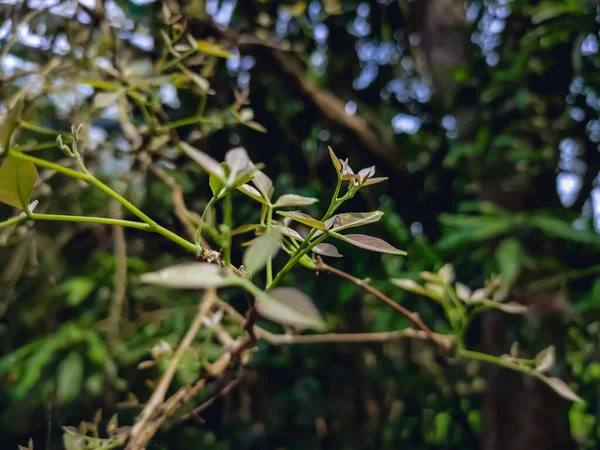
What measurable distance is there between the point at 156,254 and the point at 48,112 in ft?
0.93

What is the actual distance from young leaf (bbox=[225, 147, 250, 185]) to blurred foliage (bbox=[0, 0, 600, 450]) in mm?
426

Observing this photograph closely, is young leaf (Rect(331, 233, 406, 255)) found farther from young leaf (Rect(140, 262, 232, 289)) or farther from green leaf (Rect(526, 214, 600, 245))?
green leaf (Rect(526, 214, 600, 245))

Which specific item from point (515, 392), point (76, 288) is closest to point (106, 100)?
point (76, 288)

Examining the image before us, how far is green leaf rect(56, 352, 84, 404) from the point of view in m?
0.73

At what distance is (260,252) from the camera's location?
0.54 ft

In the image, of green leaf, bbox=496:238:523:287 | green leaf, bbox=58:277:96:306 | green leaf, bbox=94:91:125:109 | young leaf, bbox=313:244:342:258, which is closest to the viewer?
young leaf, bbox=313:244:342:258

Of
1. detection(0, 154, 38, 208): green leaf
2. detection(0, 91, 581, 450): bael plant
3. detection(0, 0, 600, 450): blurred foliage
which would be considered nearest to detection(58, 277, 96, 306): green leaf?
detection(0, 0, 600, 450): blurred foliage

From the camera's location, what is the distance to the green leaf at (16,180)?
205 mm

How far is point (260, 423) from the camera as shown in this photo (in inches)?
33.8

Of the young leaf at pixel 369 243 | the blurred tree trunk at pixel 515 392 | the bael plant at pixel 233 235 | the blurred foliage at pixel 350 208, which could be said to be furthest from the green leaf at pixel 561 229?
the young leaf at pixel 369 243

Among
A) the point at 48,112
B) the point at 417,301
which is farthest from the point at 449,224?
the point at 48,112

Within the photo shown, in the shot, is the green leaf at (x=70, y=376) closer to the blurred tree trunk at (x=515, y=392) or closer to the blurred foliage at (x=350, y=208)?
the blurred foliage at (x=350, y=208)

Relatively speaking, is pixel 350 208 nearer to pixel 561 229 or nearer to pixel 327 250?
pixel 561 229

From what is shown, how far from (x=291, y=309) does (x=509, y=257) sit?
24.1 inches
